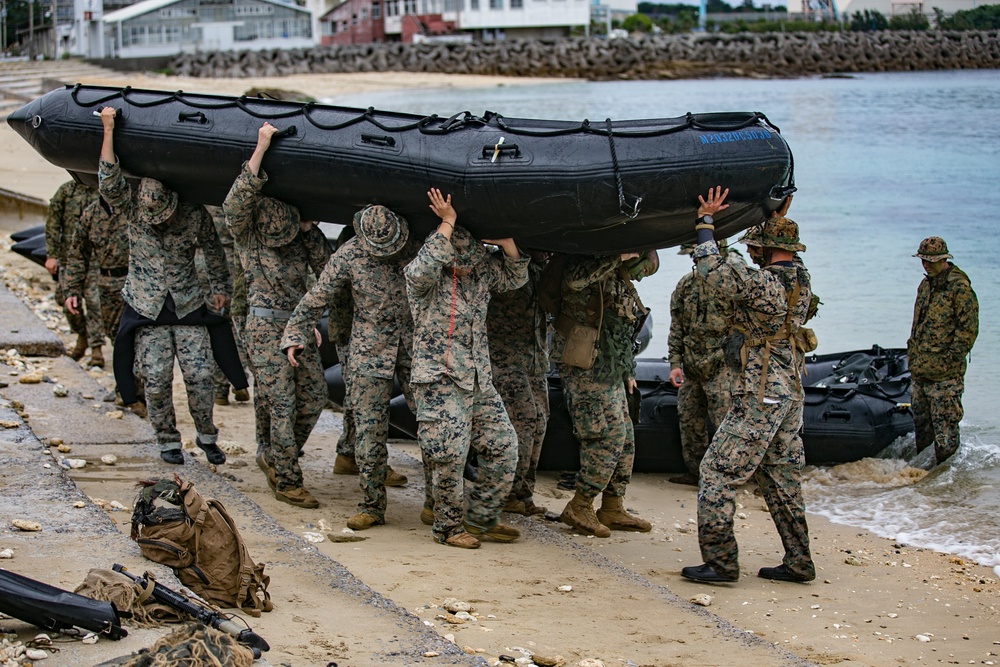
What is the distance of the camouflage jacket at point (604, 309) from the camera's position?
6.21m

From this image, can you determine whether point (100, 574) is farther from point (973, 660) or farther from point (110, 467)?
point (973, 660)

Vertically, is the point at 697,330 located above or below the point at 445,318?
below

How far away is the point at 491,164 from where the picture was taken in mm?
5848

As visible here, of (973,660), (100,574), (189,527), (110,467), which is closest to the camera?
(100,574)

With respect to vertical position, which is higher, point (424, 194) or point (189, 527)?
point (424, 194)

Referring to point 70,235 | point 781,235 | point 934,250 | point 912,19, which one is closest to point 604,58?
point 912,19

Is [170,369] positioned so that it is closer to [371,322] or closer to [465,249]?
[371,322]

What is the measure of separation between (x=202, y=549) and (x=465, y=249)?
1959 millimetres

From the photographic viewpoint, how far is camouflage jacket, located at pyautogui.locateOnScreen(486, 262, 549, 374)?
6.44 metres

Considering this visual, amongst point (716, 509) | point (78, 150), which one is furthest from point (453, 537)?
point (78, 150)

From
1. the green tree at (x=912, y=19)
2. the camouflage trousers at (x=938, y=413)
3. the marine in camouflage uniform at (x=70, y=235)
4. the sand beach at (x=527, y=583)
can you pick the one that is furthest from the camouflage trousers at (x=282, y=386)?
the green tree at (x=912, y=19)

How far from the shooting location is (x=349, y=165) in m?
6.14

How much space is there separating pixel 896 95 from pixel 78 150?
4372 centimetres

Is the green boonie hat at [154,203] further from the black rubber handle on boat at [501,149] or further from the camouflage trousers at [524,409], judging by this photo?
the camouflage trousers at [524,409]
